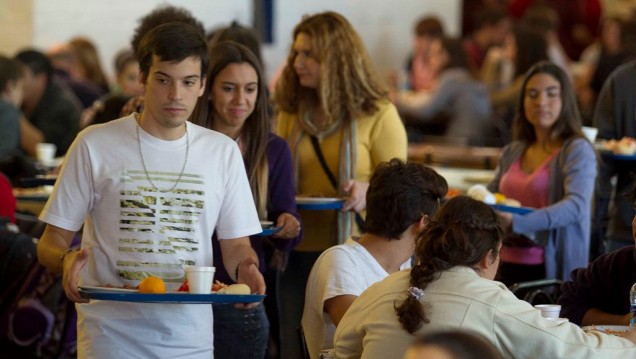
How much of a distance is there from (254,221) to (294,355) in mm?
1469

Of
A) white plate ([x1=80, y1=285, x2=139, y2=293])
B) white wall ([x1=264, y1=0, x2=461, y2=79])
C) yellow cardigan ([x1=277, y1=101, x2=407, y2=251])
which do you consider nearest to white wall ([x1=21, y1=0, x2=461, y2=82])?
white wall ([x1=264, y1=0, x2=461, y2=79])

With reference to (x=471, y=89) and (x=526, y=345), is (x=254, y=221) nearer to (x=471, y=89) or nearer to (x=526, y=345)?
(x=526, y=345)

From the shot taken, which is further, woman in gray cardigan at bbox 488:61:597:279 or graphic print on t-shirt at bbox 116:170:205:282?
woman in gray cardigan at bbox 488:61:597:279

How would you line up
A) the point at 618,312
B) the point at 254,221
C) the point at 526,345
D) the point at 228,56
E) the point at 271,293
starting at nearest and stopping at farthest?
the point at 526,345
the point at 254,221
the point at 618,312
the point at 228,56
the point at 271,293

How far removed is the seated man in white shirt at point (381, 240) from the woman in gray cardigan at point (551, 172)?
143cm

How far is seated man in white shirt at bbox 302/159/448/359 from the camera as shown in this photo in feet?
12.3

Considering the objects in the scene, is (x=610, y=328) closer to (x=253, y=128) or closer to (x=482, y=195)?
(x=253, y=128)

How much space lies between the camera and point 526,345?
3.08 metres

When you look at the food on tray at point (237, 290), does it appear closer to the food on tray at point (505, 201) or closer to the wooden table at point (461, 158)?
the food on tray at point (505, 201)

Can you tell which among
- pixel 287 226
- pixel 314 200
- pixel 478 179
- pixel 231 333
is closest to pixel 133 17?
pixel 478 179

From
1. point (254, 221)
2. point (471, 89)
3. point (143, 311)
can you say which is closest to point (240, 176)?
point (254, 221)

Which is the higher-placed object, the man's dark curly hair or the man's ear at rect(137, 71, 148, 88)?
the man's dark curly hair

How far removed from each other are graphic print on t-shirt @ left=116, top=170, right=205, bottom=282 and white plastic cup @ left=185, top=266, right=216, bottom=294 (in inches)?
6.6

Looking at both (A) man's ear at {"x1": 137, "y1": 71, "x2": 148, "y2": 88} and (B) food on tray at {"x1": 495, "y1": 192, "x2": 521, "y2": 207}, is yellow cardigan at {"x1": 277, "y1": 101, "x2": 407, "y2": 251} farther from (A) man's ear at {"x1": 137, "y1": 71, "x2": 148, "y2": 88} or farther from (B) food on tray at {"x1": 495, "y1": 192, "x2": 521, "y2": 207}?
(A) man's ear at {"x1": 137, "y1": 71, "x2": 148, "y2": 88}
